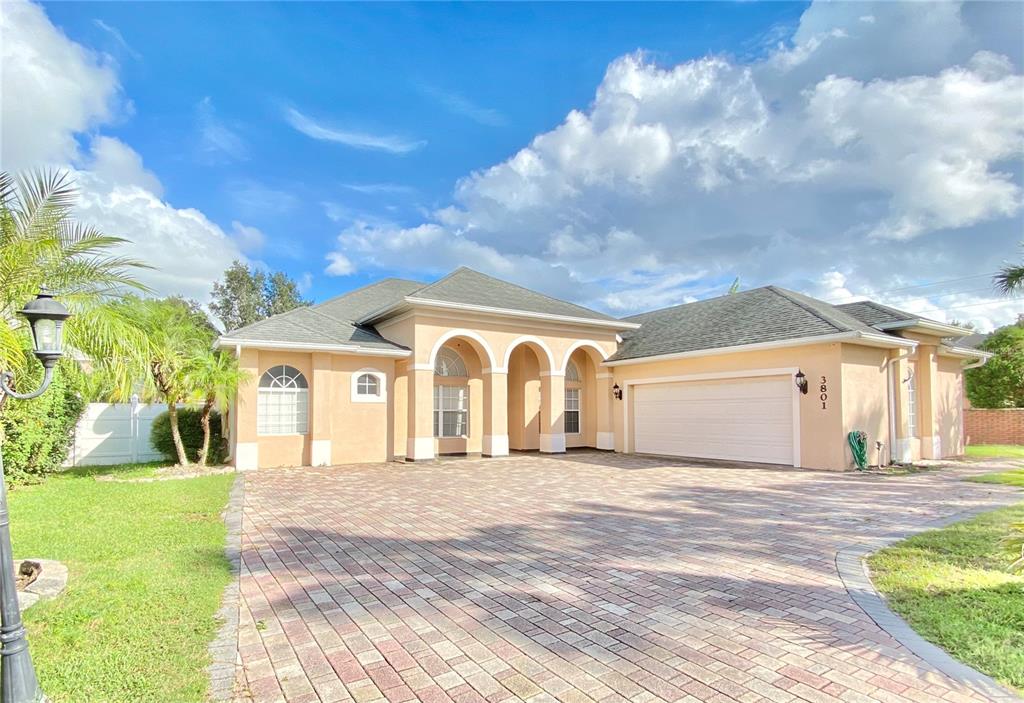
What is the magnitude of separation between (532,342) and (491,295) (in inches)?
88.2

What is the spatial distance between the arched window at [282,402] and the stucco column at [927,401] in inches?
776

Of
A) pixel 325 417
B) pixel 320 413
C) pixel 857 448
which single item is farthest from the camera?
pixel 325 417

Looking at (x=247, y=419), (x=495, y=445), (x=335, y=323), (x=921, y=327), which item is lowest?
(x=495, y=445)

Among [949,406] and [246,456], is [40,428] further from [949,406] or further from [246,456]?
[949,406]

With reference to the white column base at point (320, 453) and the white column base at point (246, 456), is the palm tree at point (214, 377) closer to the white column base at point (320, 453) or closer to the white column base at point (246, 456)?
the white column base at point (246, 456)

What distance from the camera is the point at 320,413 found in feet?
50.1

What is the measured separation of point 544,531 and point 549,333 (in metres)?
12.2

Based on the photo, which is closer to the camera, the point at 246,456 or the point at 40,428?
the point at 40,428

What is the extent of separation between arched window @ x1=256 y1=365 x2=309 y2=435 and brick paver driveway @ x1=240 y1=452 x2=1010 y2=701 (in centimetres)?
549

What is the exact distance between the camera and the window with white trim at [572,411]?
21000mm

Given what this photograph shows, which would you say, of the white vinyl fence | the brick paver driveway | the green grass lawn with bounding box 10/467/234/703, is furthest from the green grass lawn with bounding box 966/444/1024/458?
the white vinyl fence

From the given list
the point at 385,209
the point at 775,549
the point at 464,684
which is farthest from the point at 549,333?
the point at 464,684

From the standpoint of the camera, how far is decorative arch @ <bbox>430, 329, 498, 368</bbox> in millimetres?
16516

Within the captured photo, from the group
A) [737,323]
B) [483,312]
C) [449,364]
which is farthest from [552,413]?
[737,323]
